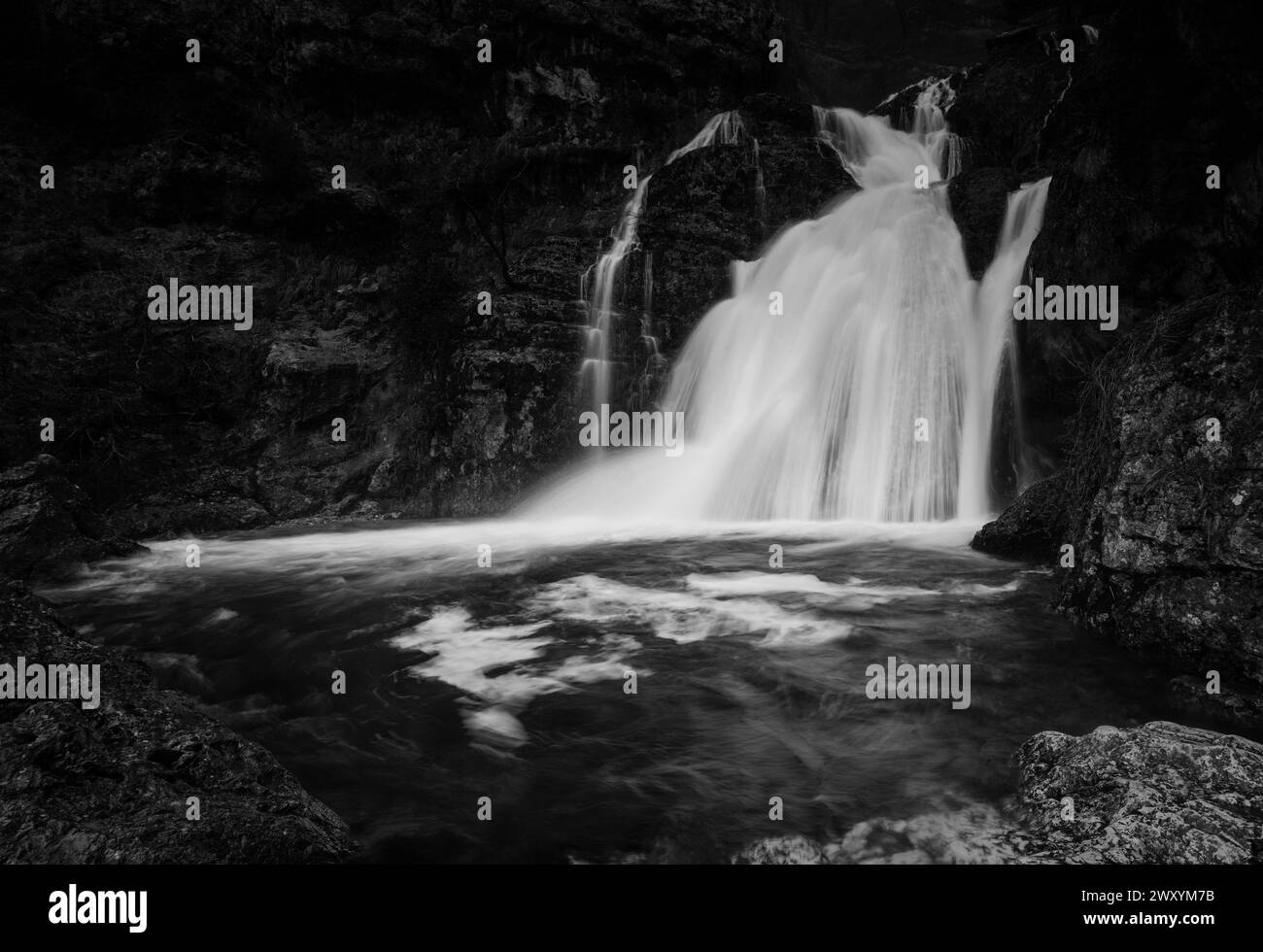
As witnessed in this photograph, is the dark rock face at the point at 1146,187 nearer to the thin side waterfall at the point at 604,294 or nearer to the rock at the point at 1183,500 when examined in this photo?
the rock at the point at 1183,500

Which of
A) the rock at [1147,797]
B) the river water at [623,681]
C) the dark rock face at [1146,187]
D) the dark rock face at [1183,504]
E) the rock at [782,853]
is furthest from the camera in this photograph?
the dark rock face at [1146,187]

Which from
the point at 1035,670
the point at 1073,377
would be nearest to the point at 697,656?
the point at 1035,670

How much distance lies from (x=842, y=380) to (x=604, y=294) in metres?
6.21

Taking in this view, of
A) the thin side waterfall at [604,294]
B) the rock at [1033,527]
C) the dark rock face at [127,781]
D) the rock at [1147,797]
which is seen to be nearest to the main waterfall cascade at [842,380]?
the thin side waterfall at [604,294]

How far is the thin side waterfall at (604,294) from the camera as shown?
1675 cm

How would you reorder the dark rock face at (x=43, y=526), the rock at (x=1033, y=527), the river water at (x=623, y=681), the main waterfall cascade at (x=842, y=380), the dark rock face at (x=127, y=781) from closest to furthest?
the dark rock face at (x=127, y=781) → the river water at (x=623, y=681) → the rock at (x=1033, y=527) → the dark rock face at (x=43, y=526) → the main waterfall cascade at (x=842, y=380)

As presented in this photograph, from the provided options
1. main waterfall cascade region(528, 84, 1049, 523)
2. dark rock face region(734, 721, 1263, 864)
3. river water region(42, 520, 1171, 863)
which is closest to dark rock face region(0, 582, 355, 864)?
river water region(42, 520, 1171, 863)

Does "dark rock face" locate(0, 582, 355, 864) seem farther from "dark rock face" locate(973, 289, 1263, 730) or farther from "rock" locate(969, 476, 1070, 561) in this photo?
"rock" locate(969, 476, 1070, 561)

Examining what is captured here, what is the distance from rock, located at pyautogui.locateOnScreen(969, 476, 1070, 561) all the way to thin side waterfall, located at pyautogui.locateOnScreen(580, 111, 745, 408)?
9.22 meters

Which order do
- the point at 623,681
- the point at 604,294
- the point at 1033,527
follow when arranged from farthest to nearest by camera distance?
the point at 604,294
the point at 1033,527
the point at 623,681

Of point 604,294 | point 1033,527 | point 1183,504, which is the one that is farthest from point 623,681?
point 604,294

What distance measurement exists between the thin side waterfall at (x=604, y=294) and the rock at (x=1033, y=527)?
9.22 metres

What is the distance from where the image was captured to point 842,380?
14.2 meters

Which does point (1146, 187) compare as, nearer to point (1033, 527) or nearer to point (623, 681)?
point (1033, 527)
